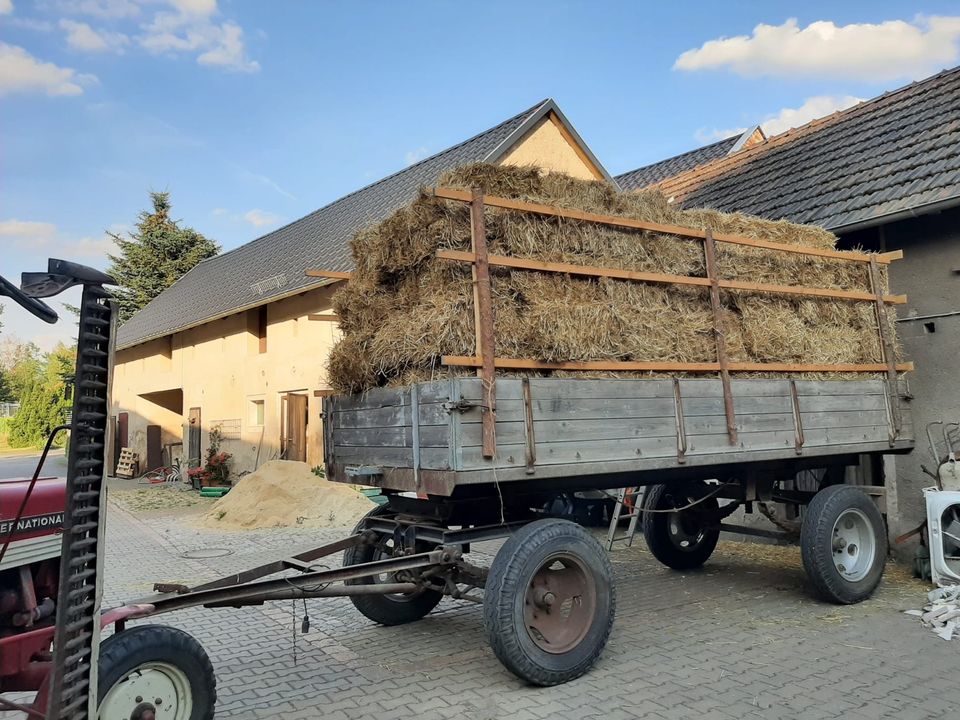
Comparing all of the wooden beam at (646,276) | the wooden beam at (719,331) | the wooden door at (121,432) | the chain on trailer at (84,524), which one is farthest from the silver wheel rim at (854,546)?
the wooden door at (121,432)

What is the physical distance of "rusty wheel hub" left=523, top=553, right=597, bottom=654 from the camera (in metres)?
4.43

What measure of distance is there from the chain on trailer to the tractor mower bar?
562mm

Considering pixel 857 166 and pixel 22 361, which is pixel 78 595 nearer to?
pixel 857 166

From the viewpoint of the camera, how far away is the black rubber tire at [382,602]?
5.47 meters

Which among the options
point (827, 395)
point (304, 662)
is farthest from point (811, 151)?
point (304, 662)

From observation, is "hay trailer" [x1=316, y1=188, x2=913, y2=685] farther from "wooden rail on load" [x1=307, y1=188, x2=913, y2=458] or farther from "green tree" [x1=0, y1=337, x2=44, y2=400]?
"green tree" [x1=0, y1=337, x2=44, y2=400]

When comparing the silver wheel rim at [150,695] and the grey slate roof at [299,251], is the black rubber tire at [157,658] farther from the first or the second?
the grey slate roof at [299,251]

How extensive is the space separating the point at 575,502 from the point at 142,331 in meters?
20.1

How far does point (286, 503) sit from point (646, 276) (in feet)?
28.2

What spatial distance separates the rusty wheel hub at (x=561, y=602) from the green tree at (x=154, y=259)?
36.6m

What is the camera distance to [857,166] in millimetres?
9047

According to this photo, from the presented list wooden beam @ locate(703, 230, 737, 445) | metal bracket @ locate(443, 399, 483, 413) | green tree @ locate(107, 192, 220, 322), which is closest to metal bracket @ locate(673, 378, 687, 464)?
wooden beam @ locate(703, 230, 737, 445)

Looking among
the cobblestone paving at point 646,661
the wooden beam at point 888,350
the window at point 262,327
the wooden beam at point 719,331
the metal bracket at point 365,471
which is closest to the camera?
the cobblestone paving at point 646,661

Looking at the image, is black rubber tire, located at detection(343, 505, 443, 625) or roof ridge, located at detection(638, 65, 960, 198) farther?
roof ridge, located at detection(638, 65, 960, 198)
